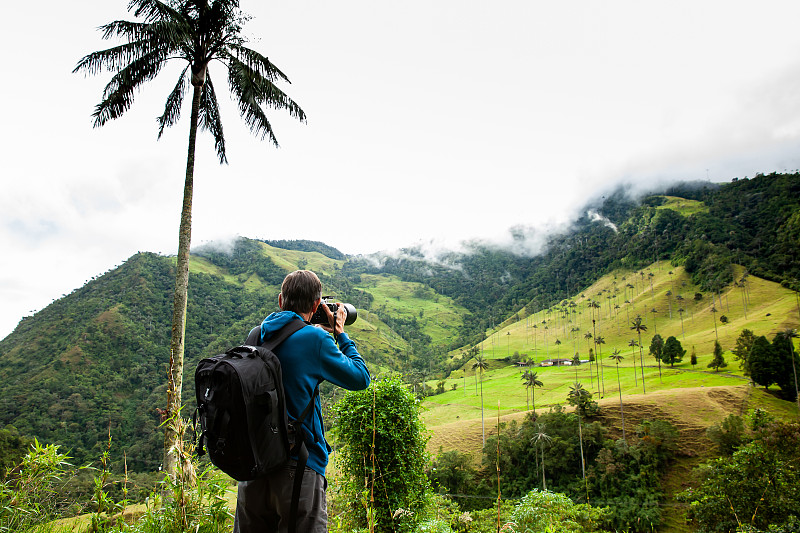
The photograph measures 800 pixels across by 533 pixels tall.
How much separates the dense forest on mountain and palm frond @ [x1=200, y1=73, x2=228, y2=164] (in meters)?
8.53

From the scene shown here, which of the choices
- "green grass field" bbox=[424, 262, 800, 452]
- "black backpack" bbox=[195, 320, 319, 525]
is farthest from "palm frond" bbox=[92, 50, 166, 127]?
"green grass field" bbox=[424, 262, 800, 452]

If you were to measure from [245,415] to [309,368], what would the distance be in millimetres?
418

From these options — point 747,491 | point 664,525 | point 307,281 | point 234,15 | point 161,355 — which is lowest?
point 664,525

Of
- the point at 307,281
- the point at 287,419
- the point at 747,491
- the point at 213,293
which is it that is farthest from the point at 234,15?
the point at 213,293

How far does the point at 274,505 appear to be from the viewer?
2.00m

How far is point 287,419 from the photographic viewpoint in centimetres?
199

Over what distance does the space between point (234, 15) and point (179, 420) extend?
9.41 metres

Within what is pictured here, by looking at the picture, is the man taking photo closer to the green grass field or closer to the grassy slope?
the green grass field

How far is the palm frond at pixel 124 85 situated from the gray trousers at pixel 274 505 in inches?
383

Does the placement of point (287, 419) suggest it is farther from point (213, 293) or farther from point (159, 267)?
point (159, 267)

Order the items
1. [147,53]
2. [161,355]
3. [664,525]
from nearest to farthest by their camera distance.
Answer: [147,53], [664,525], [161,355]

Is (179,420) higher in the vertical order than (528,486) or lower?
higher

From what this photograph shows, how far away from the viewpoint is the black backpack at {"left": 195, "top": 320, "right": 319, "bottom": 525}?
5.85ft

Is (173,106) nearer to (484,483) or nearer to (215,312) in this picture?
(484,483)
